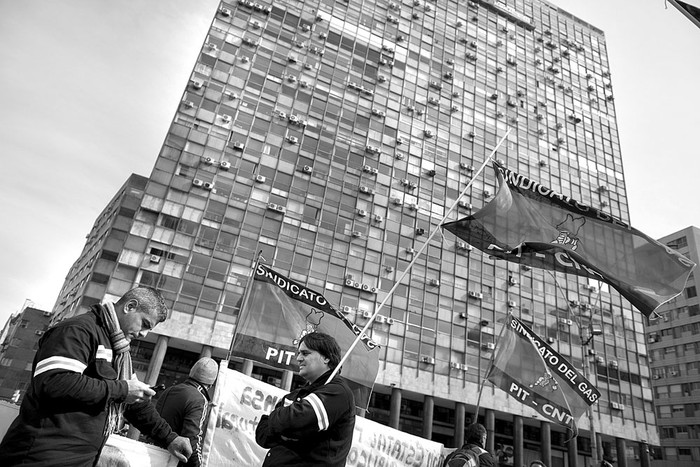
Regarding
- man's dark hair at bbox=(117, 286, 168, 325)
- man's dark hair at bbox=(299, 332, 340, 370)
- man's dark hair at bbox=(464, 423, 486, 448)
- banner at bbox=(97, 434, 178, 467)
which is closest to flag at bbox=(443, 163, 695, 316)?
man's dark hair at bbox=(464, 423, 486, 448)

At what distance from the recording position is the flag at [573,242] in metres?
9.02

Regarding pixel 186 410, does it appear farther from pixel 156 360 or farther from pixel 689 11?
pixel 156 360

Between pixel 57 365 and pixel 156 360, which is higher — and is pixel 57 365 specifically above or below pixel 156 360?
below

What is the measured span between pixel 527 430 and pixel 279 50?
4009 cm

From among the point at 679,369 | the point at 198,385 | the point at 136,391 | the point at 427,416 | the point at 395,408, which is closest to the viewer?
the point at 136,391

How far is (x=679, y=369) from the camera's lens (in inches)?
2388

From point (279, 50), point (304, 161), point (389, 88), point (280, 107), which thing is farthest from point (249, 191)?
point (389, 88)

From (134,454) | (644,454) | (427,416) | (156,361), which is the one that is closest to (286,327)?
(134,454)

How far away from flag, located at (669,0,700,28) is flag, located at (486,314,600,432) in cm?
790

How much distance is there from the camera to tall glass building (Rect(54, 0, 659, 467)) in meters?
31.8

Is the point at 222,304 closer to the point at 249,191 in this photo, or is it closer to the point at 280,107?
the point at 249,191

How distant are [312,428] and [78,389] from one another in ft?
4.87

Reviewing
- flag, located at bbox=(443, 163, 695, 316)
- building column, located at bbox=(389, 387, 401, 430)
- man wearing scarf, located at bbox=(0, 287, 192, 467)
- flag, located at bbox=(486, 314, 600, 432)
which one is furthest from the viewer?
building column, located at bbox=(389, 387, 401, 430)

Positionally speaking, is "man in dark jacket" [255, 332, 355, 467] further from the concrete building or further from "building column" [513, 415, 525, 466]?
the concrete building
